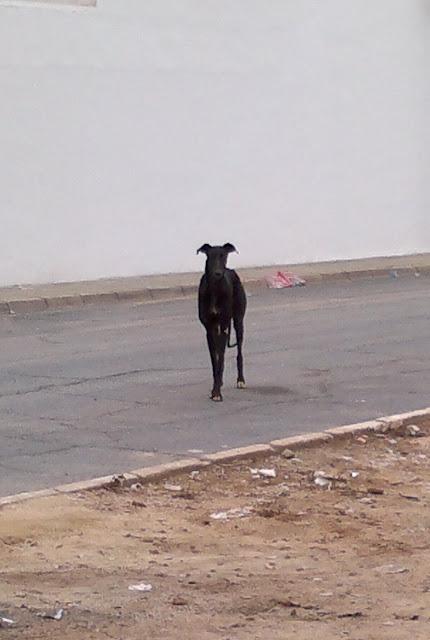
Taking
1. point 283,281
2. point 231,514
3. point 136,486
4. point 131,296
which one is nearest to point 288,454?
point 136,486

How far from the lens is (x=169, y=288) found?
21.8 m

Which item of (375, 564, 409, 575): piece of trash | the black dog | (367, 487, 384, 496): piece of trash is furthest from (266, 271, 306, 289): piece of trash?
(375, 564, 409, 575): piece of trash

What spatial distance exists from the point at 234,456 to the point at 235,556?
6.75ft

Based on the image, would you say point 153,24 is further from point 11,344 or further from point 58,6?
point 11,344

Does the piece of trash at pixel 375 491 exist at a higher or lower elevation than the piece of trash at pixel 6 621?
lower

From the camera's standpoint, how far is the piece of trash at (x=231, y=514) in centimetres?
764

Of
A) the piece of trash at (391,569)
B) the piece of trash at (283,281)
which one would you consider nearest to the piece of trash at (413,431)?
the piece of trash at (391,569)

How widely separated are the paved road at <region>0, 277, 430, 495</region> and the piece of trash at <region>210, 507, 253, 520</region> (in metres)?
1.14

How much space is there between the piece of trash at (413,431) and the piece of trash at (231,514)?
2.43 meters

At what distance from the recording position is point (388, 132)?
92.2 ft

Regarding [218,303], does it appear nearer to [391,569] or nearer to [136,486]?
[136,486]

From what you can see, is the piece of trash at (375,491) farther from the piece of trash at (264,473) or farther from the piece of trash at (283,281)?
the piece of trash at (283,281)

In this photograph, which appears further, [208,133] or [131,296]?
[208,133]

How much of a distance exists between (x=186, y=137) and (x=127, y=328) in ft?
27.6
